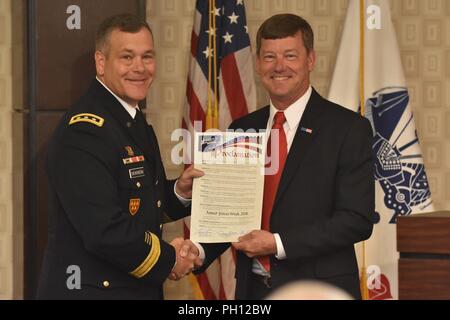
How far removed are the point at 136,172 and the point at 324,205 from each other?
74 cm

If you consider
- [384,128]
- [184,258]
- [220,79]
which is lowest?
[184,258]

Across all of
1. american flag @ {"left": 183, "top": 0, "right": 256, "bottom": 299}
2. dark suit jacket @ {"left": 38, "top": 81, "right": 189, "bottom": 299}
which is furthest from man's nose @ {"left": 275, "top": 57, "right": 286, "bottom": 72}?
american flag @ {"left": 183, "top": 0, "right": 256, "bottom": 299}

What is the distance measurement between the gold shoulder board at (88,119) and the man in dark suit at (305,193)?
693 millimetres

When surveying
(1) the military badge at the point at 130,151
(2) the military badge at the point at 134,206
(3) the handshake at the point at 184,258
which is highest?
(1) the military badge at the point at 130,151

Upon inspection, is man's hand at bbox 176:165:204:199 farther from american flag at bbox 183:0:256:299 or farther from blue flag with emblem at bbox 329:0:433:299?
blue flag with emblem at bbox 329:0:433:299

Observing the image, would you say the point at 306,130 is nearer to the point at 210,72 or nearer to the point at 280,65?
the point at 280,65

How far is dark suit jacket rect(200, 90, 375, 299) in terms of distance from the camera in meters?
2.94

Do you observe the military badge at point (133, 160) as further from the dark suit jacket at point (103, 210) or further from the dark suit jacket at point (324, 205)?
the dark suit jacket at point (324, 205)

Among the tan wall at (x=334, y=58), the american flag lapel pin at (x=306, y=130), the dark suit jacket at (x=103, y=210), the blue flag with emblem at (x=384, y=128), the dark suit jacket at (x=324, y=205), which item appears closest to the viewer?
the dark suit jacket at (x=103, y=210)

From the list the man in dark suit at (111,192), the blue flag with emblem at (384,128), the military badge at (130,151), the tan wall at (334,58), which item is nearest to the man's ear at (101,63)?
the man in dark suit at (111,192)

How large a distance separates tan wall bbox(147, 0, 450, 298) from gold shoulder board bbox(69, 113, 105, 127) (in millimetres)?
1805

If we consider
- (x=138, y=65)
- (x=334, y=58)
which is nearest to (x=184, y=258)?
(x=138, y=65)

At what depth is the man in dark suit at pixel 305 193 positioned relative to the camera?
2.94 metres

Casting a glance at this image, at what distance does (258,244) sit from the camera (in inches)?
115
